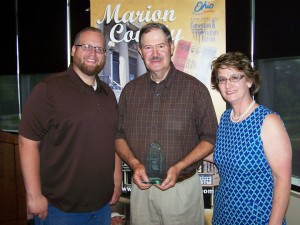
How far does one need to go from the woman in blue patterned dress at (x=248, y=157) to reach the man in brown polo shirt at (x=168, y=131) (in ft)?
0.88

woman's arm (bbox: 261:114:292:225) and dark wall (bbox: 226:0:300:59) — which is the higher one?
dark wall (bbox: 226:0:300:59)

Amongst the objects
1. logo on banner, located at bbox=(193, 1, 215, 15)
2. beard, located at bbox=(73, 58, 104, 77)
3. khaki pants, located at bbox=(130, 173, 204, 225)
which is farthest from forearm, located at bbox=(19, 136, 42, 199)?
logo on banner, located at bbox=(193, 1, 215, 15)

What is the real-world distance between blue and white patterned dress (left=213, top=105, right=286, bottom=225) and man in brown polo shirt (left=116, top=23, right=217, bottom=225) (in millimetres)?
334

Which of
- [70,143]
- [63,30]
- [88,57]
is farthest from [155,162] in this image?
[63,30]

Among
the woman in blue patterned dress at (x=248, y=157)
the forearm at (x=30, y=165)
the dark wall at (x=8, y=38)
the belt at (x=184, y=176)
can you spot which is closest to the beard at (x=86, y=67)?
the forearm at (x=30, y=165)

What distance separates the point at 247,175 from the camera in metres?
1.57

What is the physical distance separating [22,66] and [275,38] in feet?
8.32

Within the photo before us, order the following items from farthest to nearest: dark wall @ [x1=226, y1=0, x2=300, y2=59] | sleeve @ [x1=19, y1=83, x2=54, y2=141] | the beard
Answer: dark wall @ [x1=226, y1=0, x2=300, y2=59]
the beard
sleeve @ [x1=19, y1=83, x2=54, y2=141]

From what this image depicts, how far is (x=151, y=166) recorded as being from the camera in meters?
1.94

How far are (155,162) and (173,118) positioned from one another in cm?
32

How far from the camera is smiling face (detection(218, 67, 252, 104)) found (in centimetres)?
164

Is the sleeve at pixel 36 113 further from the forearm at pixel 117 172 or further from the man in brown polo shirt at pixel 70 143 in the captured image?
the forearm at pixel 117 172

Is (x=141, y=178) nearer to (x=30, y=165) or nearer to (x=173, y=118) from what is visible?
(x=173, y=118)

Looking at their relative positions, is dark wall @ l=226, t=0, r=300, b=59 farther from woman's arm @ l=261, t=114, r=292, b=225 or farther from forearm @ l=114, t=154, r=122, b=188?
forearm @ l=114, t=154, r=122, b=188
